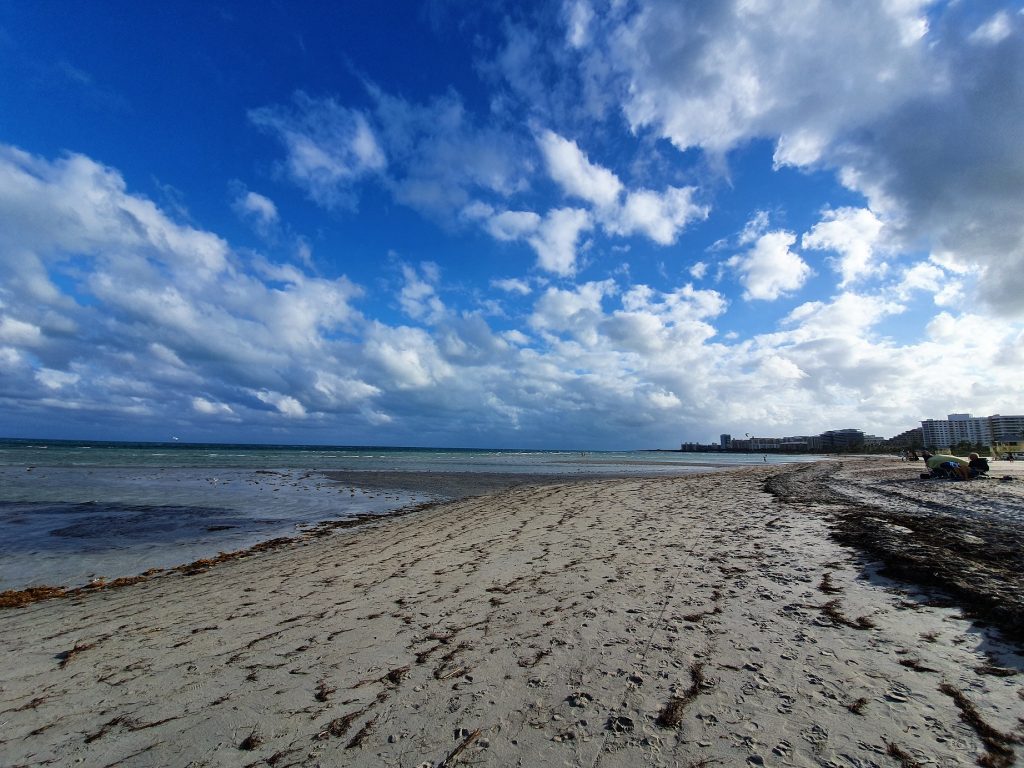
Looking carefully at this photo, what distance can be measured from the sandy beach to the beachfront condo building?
19005 centimetres

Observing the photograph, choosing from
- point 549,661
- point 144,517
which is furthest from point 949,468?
point 144,517

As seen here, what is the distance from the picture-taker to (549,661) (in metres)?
4.52

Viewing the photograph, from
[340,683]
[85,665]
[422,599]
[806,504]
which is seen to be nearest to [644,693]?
[340,683]

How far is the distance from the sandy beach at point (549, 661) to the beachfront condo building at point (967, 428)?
624 ft

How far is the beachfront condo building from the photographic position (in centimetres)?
14662

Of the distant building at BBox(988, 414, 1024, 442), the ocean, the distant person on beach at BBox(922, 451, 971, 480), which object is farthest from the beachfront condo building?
the ocean

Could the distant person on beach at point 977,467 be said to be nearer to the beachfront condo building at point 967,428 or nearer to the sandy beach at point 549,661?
the sandy beach at point 549,661

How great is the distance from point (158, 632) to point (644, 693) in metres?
6.31

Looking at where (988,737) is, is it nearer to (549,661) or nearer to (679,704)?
(679,704)

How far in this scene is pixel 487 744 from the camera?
3.31m

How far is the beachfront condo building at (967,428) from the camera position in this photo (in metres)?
147

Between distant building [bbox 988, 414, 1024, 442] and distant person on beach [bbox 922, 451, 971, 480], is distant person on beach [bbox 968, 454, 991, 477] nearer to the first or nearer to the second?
distant person on beach [bbox 922, 451, 971, 480]

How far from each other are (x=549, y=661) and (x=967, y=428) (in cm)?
22942

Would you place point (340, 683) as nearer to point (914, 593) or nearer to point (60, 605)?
point (60, 605)
